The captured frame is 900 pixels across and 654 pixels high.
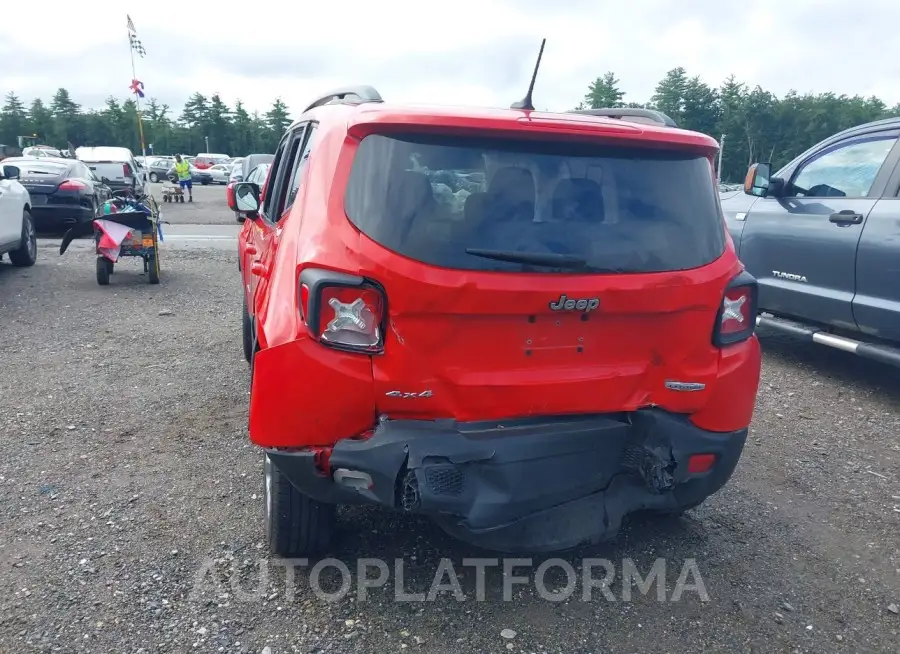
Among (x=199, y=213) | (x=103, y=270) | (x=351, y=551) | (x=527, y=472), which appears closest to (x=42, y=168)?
(x=103, y=270)

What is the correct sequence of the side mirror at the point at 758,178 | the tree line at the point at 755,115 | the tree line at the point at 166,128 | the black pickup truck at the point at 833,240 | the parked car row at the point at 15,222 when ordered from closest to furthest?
the black pickup truck at the point at 833,240, the side mirror at the point at 758,178, the parked car row at the point at 15,222, the tree line at the point at 755,115, the tree line at the point at 166,128

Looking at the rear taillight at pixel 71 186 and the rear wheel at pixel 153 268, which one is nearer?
the rear wheel at pixel 153 268

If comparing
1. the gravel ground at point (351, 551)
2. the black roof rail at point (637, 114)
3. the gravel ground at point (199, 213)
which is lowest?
the gravel ground at point (199, 213)

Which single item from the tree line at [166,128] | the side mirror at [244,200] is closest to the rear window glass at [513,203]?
the side mirror at [244,200]

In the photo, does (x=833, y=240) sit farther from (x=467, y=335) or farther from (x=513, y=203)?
(x=467, y=335)

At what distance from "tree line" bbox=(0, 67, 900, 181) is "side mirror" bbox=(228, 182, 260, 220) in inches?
439

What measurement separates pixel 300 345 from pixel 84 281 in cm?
841

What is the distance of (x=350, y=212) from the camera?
8.40 feet

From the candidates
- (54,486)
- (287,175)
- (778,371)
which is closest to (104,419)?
(54,486)

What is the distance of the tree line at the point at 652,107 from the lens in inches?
1609

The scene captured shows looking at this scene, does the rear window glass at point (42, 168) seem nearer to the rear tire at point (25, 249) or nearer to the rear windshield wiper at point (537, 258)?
the rear tire at point (25, 249)

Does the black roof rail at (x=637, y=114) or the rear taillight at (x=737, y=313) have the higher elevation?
the black roof rail at (x=637, y=114)

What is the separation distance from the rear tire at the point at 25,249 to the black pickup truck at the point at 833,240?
9347mm

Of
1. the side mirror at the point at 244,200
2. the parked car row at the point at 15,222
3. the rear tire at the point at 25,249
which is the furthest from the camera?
the rear tire at the point at 25,249
